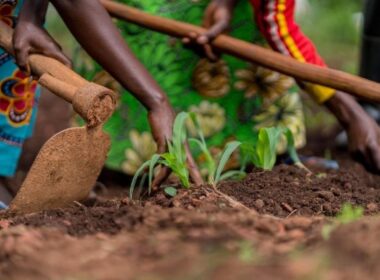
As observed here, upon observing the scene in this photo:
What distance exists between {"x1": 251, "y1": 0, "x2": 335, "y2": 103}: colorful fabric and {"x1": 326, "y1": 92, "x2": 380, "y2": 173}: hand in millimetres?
52

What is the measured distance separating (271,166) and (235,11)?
804 mm

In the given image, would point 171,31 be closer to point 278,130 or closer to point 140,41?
point 140,41

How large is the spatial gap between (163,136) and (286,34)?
29.3 inches

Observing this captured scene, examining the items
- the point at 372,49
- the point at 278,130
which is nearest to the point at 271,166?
the point at 278,130

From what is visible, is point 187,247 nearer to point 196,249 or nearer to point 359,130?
point 196,249

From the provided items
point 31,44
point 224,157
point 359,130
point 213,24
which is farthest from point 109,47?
point 359,130

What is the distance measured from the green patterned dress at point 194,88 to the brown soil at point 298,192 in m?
0.63

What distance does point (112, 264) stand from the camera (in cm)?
130

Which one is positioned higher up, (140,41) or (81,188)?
(140,41)

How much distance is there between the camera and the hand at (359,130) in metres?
2.52

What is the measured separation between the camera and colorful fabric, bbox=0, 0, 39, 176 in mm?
2418

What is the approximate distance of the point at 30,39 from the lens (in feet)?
7.06

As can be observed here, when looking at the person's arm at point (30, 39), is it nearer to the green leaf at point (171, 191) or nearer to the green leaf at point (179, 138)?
the green leaf at point (179, 138)

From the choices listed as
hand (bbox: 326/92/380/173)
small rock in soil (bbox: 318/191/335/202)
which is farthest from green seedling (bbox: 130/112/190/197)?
hand (bbox: 326/92/380/173)
